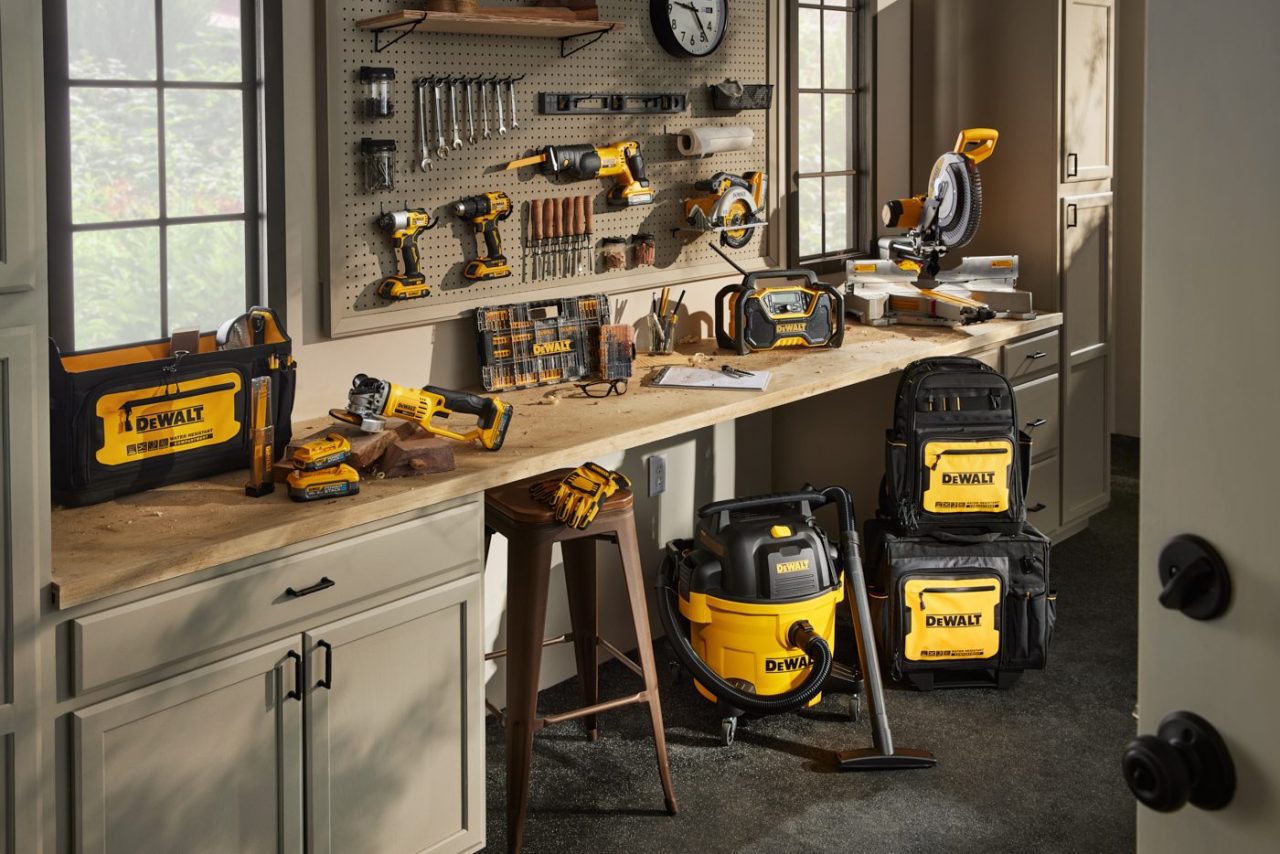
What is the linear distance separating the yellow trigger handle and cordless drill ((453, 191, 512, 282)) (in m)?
1.74

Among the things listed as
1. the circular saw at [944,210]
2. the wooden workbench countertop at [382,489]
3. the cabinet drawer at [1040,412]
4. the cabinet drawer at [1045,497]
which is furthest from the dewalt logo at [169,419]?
the cabinet drawer at [1045,497]

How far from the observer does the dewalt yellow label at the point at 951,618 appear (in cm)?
358

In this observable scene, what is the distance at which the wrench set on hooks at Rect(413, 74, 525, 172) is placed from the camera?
3.06 m

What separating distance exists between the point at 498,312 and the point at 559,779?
1186 millimetres

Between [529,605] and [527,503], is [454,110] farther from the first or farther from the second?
[529,605]

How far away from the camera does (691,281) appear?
12.8 ft

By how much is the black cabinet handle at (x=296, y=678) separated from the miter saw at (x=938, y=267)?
8.31 ft

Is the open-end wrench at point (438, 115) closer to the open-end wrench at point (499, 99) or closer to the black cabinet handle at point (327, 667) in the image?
the open-end wrench at point (499, 99)

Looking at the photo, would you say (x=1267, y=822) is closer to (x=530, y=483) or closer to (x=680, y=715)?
(x=530, y=483)

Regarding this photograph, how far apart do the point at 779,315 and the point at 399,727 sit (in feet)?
6.00

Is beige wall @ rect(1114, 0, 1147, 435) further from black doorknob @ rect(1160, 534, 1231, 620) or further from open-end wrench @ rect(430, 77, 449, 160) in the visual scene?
black doorknob @ rect(1160, 534, 1231, 620)

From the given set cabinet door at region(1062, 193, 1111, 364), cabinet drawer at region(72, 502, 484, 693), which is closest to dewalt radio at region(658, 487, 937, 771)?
cabinet drawer at region(72, 502, 484, 693)

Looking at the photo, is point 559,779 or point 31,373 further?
point 559,779

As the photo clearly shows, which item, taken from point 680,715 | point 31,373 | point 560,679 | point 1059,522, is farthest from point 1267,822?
point 1059,522
